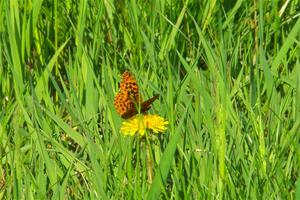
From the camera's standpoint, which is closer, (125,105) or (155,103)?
(125,105)

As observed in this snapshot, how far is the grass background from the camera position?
6.19ft

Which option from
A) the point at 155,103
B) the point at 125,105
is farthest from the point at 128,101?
the point at 155,103

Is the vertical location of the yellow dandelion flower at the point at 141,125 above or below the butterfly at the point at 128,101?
below

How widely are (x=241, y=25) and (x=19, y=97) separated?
800 mm

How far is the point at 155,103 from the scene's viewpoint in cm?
232

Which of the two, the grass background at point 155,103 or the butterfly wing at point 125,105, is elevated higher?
the butterfly wing at point 125,105

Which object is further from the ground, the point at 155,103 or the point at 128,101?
the point at 128,101

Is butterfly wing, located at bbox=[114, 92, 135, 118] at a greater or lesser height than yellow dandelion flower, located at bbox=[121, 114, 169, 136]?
greater

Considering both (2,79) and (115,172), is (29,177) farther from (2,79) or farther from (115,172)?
(2,79)

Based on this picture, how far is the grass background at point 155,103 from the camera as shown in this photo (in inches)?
74.3

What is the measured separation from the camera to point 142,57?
104 inches

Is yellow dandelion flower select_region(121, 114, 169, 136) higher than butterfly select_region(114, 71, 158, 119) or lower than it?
lower

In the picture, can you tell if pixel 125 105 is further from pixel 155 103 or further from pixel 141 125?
pixel 155 103

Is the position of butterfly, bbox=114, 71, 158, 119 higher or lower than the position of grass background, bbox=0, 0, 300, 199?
higher
